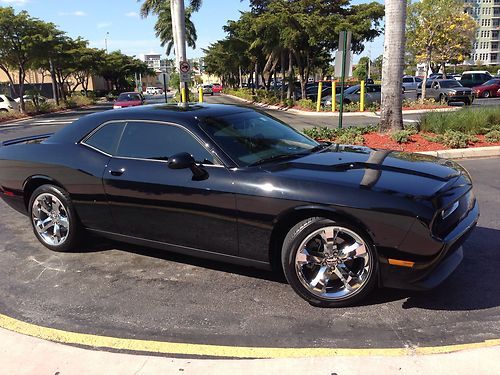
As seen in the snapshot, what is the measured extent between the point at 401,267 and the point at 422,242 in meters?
0.23

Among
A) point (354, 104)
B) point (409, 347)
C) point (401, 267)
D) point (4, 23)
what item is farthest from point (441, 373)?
point (4, 23)

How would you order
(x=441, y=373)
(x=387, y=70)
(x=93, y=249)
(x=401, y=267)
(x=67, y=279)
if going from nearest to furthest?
1. (x=441, y=373)
2. (x=401, y=267)
3. (x=67, y=279)
4. (x=93, y=249)
5. (x=387, y=70)

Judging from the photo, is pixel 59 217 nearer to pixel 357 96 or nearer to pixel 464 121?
pixel 464 121

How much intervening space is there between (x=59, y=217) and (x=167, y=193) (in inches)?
62.6

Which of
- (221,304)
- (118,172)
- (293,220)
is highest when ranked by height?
(118,172)

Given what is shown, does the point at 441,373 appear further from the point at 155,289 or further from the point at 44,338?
the point at 44,338

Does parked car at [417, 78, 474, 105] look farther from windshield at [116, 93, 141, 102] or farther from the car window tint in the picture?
the car window tint

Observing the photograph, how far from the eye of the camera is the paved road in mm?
3170

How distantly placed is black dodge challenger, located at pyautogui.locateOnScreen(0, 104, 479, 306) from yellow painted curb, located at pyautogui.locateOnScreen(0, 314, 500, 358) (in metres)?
0.49

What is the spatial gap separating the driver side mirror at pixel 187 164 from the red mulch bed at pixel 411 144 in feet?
24.3

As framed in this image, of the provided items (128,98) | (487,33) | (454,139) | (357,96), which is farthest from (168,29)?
(487,33)

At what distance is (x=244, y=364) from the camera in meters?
2.84

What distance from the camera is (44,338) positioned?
3.22 meters

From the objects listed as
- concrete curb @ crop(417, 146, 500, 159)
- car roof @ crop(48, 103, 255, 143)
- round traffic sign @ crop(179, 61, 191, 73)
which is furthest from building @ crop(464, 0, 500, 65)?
car roof @ crop(48, 103, 255, 143)
